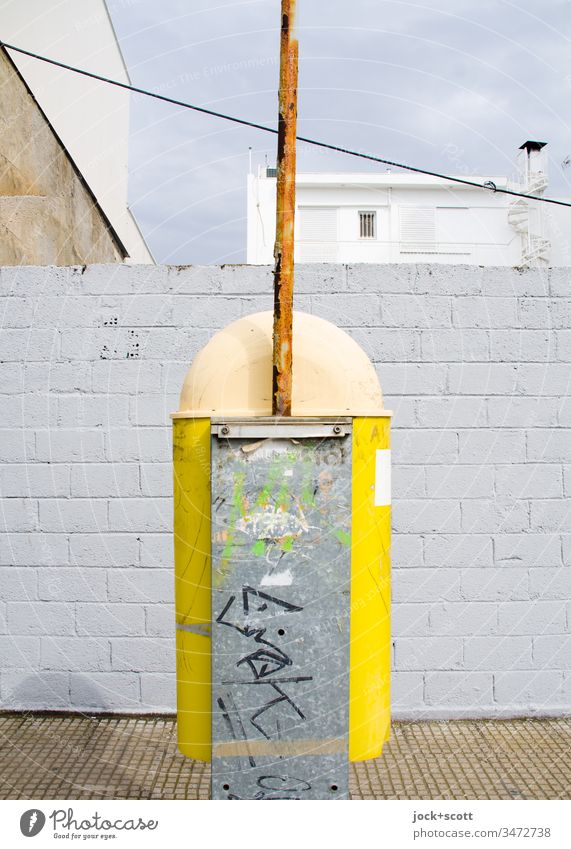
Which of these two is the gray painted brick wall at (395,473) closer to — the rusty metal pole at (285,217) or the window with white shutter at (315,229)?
the rusty metal pole at (285,217)

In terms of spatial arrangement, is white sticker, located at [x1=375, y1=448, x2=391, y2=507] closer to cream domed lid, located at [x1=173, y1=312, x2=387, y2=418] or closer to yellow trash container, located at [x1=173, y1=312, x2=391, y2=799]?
yellow trash container, located at [x1=173, y1=312, x2=391, y2=799]

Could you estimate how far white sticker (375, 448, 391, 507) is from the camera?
220 centimetres

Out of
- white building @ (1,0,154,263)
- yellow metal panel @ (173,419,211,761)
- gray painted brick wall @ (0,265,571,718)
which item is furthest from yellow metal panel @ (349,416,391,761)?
white building @ (1,0,154,263)

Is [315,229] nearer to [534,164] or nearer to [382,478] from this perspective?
[534,164]

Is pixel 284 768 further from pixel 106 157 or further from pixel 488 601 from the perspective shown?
pixel 106 157

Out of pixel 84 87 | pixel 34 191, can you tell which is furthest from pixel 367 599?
pixel 84 87

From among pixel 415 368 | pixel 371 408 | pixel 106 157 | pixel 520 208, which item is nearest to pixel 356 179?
pixel 520 208

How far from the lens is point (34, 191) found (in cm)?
576

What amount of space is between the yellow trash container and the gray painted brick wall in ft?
5.84

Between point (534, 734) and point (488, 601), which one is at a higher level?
point (488, 601)

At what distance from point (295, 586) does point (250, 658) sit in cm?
23

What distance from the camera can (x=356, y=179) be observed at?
18781 mm

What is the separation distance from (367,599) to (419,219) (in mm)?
17895

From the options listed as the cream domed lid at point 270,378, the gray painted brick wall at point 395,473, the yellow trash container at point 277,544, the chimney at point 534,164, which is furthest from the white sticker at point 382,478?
the chimney at point 534,164
